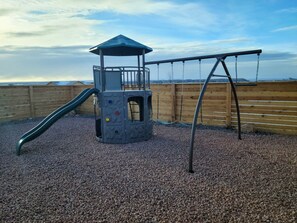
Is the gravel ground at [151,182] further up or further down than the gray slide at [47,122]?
further down

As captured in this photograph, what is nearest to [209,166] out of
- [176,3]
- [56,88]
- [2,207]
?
[2,207]

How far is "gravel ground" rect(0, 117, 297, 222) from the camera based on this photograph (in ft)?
8.14

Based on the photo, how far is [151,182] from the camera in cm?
335

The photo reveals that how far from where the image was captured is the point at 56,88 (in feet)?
36.8

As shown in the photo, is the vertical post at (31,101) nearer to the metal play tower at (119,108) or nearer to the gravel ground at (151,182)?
the gravel ground at (151,182)

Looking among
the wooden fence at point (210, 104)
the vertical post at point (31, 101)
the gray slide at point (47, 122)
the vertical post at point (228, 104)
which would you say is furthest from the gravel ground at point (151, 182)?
the vertical post at point (31, 101)

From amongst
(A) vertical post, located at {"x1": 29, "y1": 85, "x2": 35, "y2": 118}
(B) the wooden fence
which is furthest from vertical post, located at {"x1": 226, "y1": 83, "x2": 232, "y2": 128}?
(A) vertical post, located at {"x1": 29, "y1": 85, "x2": 35, "y2": 118}

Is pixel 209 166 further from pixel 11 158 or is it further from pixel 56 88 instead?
pixel 56 88

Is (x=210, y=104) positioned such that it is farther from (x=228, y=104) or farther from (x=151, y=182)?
(x=151, y=182)

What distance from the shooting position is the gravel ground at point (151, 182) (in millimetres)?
2482

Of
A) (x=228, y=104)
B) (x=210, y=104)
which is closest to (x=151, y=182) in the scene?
(x=228, y=104)

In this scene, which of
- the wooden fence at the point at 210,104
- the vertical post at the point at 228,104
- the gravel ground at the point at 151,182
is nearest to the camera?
the gravel ground at the point at 151,182

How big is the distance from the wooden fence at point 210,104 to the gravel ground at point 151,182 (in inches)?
32.7

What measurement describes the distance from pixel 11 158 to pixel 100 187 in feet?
9.01
